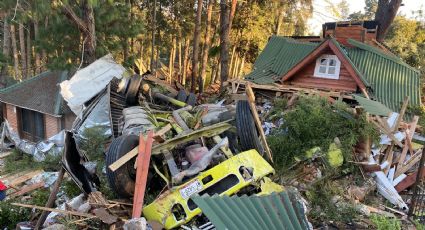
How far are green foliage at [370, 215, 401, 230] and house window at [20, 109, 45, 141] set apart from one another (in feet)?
42.0

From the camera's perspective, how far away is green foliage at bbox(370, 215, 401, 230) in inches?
231

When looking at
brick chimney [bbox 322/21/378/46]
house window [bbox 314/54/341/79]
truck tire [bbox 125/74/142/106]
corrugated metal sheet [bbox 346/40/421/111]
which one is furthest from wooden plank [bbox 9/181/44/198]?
brick chimney [bbox 322/21/378/46]

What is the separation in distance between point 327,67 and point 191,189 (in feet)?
30.1

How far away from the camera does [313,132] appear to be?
8031mm

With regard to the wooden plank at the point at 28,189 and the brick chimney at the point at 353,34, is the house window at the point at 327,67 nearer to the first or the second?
the brick chimney at the point at 353,34

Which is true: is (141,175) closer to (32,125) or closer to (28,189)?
(28,189)

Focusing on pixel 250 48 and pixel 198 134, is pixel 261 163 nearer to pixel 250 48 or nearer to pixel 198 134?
pixel 198 134

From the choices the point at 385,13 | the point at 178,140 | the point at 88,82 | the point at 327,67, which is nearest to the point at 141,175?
the point at 178,140

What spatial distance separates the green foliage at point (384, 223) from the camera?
587 cm

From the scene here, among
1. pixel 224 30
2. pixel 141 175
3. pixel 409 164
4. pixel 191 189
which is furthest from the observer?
pixel 224 30

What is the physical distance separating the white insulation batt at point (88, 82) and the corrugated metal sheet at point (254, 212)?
7.72 metres

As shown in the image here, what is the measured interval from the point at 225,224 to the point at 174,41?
76.8ft

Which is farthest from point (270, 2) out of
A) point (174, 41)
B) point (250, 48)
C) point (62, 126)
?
point (62, 126)

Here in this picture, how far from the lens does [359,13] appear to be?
65.1m
